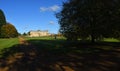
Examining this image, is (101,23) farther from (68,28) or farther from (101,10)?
(68,28)

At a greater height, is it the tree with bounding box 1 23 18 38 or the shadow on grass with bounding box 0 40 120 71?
the tree with bounding box 1 23 18 38

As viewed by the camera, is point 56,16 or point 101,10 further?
point 56,16

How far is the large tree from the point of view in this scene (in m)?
22.0

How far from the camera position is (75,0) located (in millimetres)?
28297

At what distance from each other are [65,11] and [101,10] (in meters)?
6.26

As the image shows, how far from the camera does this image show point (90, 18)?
2731 centimetres

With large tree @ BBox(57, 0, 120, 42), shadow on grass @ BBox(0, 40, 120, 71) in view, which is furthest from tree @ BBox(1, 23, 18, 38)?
shadow on grass @ BBox(0, 40, 120, 71)

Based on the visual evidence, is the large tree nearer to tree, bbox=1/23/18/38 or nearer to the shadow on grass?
the shadow on grass

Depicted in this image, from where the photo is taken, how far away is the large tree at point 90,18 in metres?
22.0

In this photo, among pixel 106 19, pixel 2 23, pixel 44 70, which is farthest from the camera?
pixel 2 23


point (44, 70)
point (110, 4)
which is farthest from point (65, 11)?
point (44, 70)

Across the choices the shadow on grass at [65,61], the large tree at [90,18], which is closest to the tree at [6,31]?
the large tree at [90,18]

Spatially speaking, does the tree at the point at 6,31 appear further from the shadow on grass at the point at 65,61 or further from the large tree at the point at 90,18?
the shadow on grass at the point at 65,61

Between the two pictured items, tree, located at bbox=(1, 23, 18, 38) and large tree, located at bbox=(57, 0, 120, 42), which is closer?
large tree, located at bbox=(57, 0, 120, 42)
